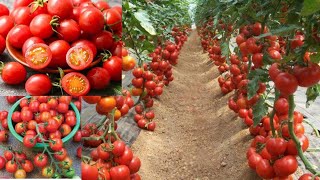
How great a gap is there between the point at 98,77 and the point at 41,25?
0.23m

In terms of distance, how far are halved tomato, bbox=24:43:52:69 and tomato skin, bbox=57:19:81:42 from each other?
0.23 ft

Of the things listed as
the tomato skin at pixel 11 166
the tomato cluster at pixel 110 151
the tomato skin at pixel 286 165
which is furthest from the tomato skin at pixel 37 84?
the tomato skin at pixel 286 165

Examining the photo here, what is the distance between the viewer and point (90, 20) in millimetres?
1203

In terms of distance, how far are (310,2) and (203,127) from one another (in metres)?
3.08

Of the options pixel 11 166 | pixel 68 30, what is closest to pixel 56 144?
pixel 11 166

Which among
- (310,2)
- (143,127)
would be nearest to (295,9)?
(310,2)

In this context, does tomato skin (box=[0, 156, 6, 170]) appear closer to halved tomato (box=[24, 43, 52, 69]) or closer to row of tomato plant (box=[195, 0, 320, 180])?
halved tomato (box=[24, 43, 52, 69])

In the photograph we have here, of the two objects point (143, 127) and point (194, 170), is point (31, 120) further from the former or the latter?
point (143, 127)

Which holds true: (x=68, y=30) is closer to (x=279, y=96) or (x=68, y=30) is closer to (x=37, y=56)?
(x=37, y=56)

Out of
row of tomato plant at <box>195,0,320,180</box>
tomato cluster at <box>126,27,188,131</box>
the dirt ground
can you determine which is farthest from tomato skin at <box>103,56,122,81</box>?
tomato cluster at <box>126,27,188,131</box>

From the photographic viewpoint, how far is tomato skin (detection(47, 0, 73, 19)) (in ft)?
3.86

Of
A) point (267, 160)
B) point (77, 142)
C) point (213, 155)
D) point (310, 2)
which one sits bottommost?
point (213, 155)

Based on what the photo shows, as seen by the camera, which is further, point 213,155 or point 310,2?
point 213,155

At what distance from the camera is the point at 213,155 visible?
3.21m
